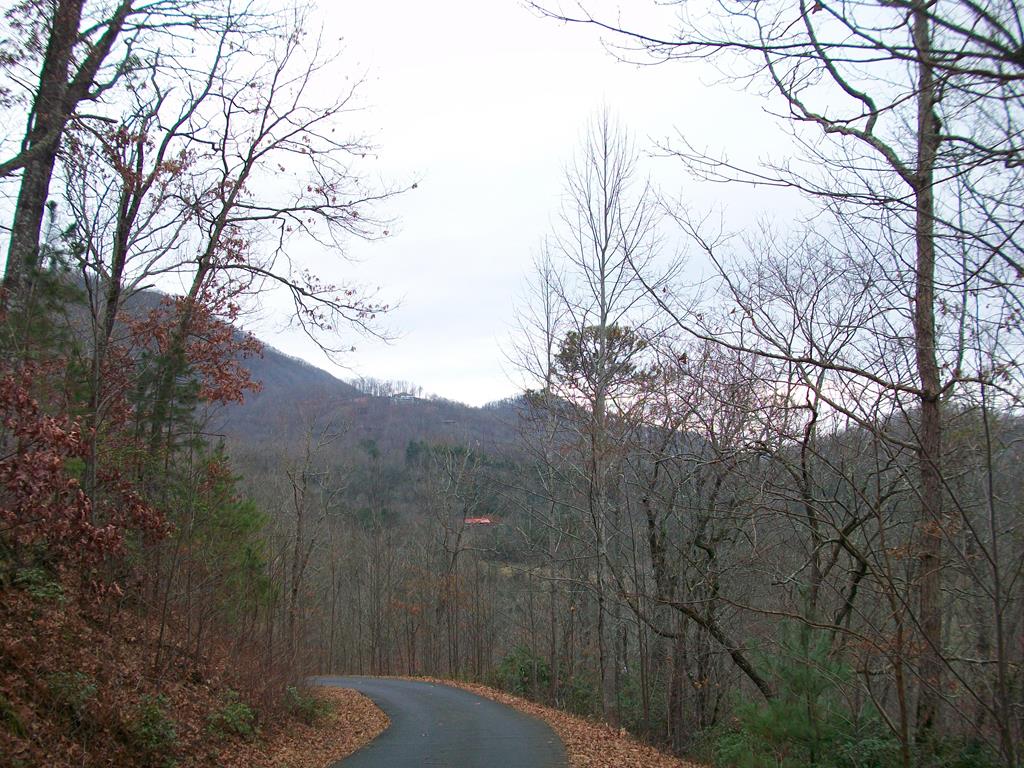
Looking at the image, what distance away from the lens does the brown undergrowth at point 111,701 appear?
7203 mm

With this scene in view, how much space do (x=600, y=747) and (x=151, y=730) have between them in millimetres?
7136

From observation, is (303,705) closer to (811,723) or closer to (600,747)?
(600,747)

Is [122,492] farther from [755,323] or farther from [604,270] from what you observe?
[604,270]

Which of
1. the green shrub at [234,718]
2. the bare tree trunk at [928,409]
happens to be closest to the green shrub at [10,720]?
the green shrub at [234,718]

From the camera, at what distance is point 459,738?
45.9 ft

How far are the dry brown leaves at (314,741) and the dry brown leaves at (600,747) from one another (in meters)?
3.64

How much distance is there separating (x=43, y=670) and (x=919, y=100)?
9.41m

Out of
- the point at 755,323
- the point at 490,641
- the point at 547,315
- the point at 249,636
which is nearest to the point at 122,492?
the point at 249,636

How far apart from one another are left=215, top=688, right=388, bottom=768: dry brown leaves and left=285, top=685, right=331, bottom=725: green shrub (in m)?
0.16

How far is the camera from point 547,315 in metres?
19.8

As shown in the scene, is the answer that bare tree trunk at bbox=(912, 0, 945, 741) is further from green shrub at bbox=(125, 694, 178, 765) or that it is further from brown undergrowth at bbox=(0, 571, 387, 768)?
green shrub at bbox=(125, 694, 178, 765)

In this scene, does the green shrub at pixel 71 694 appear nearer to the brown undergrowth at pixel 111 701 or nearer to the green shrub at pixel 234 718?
the brown undergrowth at pixel 111 701

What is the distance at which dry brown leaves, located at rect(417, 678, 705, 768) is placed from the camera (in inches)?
441

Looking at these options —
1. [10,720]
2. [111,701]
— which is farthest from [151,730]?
[10,720]
